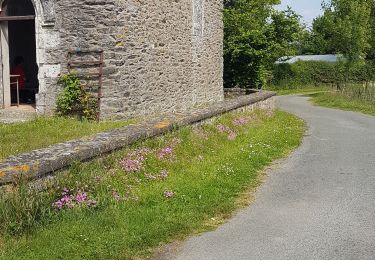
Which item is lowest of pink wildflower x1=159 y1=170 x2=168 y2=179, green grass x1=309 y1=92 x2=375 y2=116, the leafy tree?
green grass x1=309 y1=92 x2=375 y2=116

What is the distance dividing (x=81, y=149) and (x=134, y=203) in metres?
1.00

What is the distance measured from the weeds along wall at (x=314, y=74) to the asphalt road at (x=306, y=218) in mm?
32636

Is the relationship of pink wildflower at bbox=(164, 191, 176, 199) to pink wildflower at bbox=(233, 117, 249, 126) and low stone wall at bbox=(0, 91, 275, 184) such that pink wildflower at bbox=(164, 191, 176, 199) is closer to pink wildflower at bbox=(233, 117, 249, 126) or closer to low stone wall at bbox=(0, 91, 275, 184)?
low stone wall at bbox=(0, 91, 275, 184)

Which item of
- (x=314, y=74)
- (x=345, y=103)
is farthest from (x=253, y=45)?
(x=314, y=74)

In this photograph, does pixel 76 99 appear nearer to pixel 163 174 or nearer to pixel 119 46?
pixel 119 46

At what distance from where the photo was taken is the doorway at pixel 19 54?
12.9m

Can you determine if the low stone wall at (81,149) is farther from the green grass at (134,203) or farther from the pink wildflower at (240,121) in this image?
the pink wildflower at (240,121)

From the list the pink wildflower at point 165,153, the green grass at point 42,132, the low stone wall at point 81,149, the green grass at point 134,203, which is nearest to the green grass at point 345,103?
the low stone wall at point 81,149

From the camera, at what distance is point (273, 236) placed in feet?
18.1

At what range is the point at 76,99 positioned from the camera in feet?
37.6

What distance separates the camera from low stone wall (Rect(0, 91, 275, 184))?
5262mm

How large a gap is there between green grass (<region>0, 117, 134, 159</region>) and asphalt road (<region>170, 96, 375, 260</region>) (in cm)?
380

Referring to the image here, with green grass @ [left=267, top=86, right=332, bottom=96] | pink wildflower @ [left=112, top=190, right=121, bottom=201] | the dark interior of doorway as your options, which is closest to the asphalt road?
pink wildflower @ [left=112, top=190, right=121, bottom=201]

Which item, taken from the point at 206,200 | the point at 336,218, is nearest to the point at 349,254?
the point at 336,218
